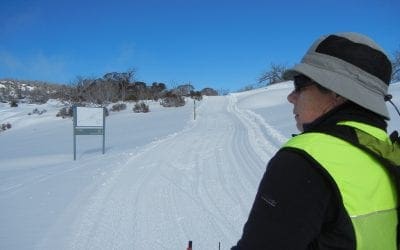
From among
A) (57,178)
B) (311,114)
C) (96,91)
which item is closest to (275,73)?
(96,91)

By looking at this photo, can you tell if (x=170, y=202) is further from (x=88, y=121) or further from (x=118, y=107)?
(x=118, y=107)

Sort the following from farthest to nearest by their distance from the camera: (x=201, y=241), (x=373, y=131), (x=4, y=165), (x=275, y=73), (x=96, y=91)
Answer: (x=275, y=73)
(x=96, y=91)
(x=4, y=165)
(x=201, y=241)
(x=373, y=131)

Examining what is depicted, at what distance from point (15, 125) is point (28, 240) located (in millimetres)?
26630

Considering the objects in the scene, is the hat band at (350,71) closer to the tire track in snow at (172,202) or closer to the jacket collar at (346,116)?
the jacket collar at (346,116)

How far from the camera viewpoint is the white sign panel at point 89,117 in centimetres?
1412

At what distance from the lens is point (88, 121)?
46.9ft

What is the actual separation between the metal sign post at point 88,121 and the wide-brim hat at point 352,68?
13.1 m

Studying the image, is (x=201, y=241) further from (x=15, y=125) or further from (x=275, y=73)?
(x=275, y=73)

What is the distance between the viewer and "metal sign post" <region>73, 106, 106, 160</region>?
14.1 m

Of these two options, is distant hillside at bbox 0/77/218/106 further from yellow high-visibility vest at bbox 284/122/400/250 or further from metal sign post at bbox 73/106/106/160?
yellow high-visibility vest at bbox 284/122/400/250

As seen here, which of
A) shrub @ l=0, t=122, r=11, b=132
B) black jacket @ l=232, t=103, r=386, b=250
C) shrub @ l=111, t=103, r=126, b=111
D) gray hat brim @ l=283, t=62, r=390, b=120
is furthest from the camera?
shrub @ l=111, t=103, r=126, b=111

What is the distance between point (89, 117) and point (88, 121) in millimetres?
130

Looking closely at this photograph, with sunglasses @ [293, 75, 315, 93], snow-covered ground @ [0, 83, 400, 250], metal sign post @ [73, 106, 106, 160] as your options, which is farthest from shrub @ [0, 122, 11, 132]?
sunglasses @ [293, 75, 315, 93]

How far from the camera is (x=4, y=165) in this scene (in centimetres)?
1334
